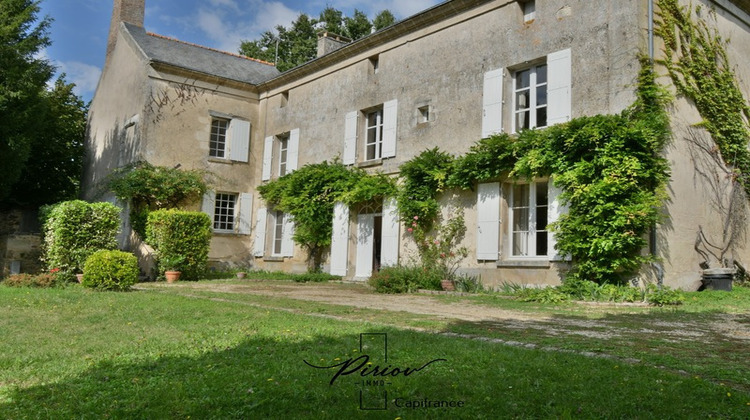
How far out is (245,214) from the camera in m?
16.4

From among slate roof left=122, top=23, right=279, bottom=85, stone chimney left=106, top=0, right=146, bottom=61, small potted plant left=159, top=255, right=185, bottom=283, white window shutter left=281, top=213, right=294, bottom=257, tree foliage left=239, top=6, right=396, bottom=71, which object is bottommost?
small potted plant left=159, top=255, right=185, bottom=283

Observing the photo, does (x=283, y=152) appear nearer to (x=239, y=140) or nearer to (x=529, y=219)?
(x=239, y=140)

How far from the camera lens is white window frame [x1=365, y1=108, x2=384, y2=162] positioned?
43.6 ft

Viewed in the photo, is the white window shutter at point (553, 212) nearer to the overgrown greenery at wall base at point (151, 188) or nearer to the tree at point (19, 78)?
the overgrown greenery at wall base at point (151, 188)

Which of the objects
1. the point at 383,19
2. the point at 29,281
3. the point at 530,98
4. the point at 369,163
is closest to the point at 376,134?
the point at 369,163

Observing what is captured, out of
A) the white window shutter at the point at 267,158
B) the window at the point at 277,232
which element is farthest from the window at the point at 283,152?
the window at the point at 277,232

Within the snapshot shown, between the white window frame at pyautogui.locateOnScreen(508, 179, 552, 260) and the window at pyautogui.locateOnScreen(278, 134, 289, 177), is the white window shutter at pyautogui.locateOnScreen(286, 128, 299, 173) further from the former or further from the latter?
the white window frame at pyautogui.locateOnScreen(508, 179, 552, 260)

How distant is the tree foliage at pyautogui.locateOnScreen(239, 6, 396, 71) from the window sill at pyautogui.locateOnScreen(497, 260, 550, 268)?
22.5 meters

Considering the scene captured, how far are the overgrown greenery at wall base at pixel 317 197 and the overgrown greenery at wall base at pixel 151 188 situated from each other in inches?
99.6

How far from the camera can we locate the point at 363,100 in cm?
1364

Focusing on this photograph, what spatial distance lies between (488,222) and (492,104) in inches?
90.8

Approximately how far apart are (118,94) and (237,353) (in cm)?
1566

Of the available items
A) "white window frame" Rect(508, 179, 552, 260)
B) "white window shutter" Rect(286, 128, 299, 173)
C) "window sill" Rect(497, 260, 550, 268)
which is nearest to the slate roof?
"white window shutter" Rect(286, 128, 299, 173)

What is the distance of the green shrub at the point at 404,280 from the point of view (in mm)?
10172
